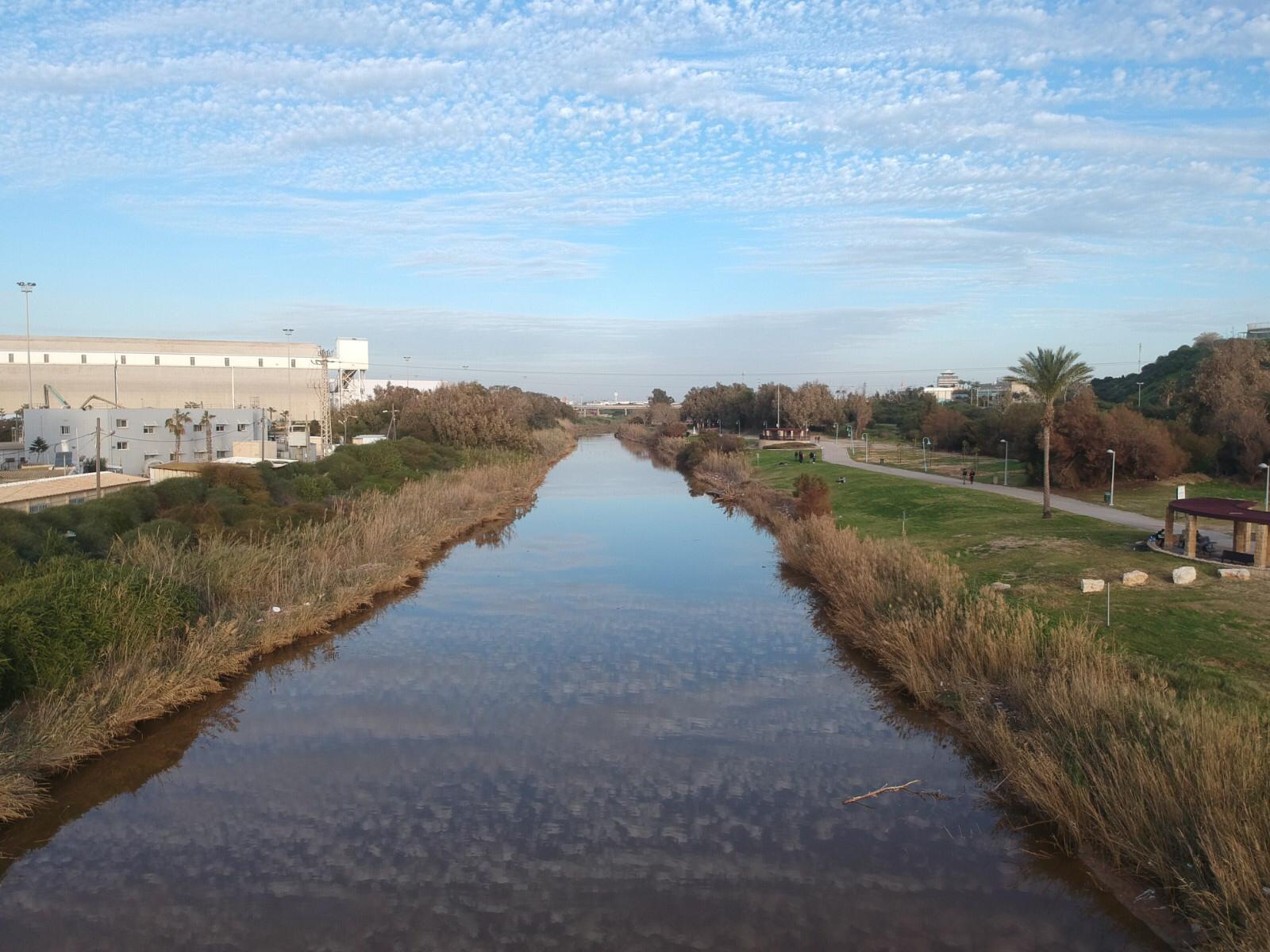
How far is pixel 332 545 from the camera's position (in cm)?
2311

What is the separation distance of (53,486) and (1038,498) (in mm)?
31606

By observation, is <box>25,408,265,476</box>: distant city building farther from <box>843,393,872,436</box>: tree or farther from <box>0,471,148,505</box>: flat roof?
<box>843,393,872,436</box>: tree

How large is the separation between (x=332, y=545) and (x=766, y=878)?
16256mm

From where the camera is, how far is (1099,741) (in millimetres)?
10336

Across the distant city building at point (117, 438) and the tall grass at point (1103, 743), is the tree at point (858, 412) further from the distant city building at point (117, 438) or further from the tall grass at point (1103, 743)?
the tall grass at point (1103, 743)

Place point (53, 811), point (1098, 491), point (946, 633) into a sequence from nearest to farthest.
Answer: point (53, 811)
point (946, 633)
point (1098, 491)

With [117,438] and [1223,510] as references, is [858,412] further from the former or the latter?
[1223,510]

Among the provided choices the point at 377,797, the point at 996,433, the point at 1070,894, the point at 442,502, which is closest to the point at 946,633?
the point at 1070,894

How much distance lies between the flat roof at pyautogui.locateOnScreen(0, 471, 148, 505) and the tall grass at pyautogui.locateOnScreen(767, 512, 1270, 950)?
2174 cm

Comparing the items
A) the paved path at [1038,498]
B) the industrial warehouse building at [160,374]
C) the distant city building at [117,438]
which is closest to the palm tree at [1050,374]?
the paved path at [1038,498]

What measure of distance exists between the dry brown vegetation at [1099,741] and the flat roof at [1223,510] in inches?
228

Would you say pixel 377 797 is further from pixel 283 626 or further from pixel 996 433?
pixel 996 433

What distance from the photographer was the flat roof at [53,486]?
2552cm

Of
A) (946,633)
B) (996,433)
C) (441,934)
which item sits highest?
(996,433)
